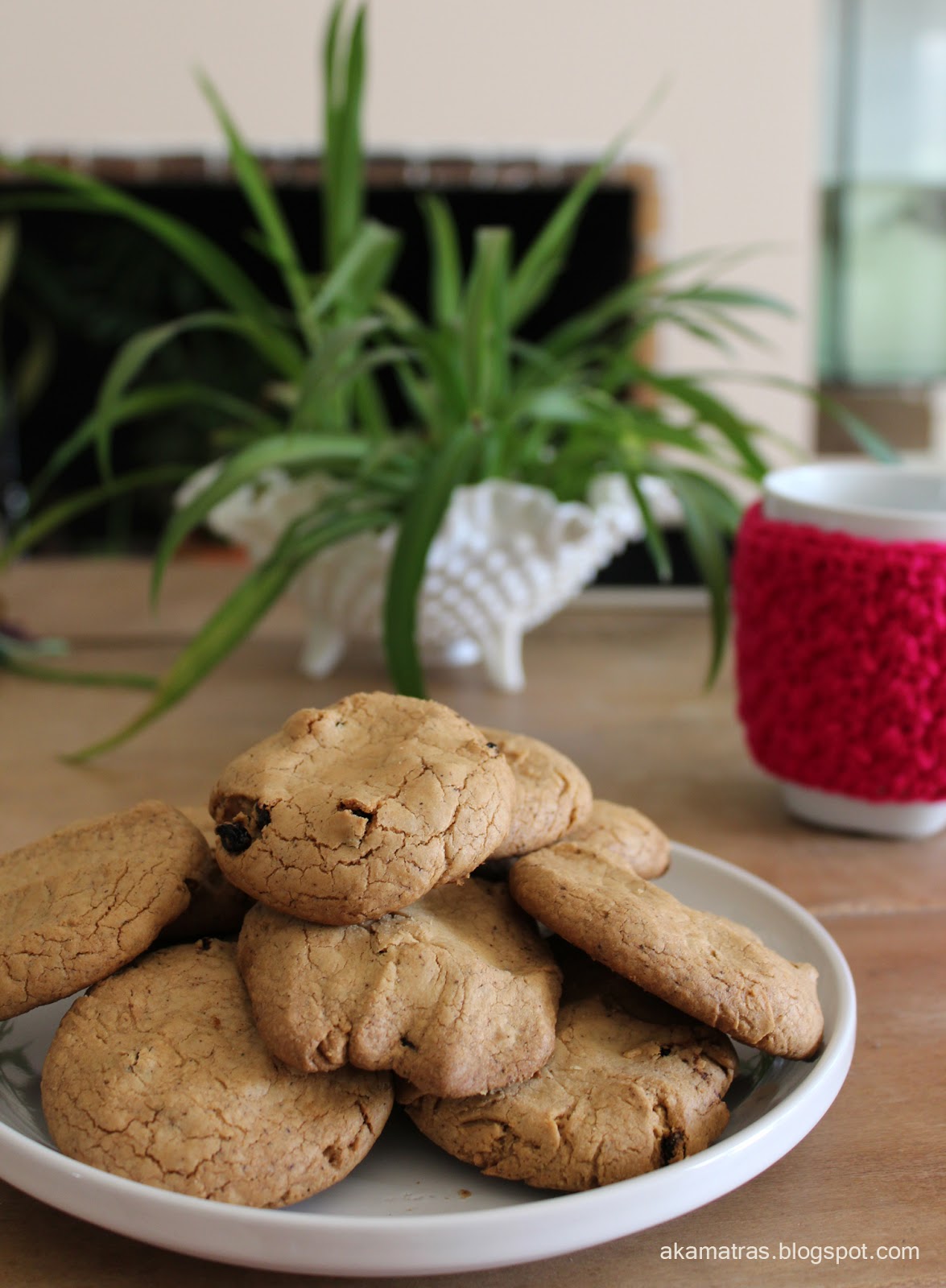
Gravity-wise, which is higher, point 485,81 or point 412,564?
point 485,81

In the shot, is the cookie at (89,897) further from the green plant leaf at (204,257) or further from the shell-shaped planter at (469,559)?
the green plant leaf at (204,257)

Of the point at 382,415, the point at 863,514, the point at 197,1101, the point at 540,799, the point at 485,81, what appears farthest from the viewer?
the point at 485,81

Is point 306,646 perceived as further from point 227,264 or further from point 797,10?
point 797,10

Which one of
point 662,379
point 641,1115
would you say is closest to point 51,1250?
point 641,1115

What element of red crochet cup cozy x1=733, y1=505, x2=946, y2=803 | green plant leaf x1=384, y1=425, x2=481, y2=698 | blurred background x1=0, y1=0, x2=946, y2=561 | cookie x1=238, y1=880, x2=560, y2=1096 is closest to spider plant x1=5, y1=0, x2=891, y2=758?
green plant leaf x1=384, y1=425, x2=481, y2=698

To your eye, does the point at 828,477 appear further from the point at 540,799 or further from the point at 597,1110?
the point at 597,1110

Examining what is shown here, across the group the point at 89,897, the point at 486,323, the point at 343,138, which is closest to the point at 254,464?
the point at 486,323
